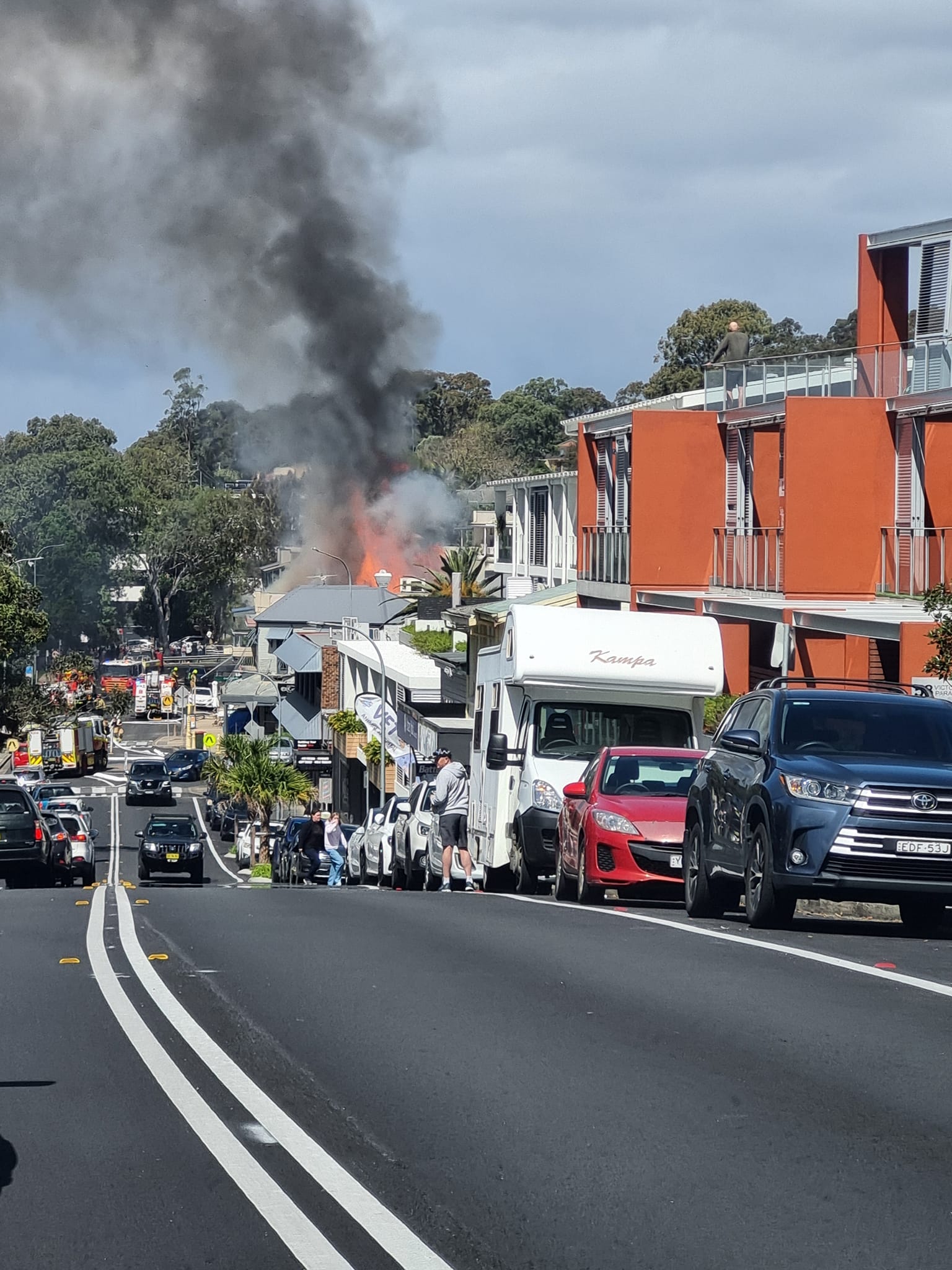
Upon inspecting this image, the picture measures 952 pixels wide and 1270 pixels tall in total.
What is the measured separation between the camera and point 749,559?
33219 mm

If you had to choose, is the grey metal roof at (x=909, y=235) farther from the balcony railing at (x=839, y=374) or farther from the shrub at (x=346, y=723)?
the shrub at (x=346, y=723)

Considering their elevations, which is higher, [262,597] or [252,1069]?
[262,597]

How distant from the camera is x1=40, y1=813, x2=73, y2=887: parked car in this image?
26.2 meters

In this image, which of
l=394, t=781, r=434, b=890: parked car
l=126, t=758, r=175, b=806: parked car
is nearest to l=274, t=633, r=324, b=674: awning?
l=126, t=758, r=175, b=806: parked car

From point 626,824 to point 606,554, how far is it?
22.2 m

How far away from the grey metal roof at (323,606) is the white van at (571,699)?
51.7 meters

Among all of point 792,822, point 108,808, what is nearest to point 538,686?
point 792,822

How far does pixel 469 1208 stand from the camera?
17.6 ft

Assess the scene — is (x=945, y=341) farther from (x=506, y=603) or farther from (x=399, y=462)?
(x=399, y=462)

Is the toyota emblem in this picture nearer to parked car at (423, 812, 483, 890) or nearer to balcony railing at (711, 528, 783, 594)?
parked car at (423, 812, 483, 890)

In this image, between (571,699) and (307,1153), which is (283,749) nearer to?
(571,699)

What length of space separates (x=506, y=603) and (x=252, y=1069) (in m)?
36.3

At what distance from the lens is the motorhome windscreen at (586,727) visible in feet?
61.3

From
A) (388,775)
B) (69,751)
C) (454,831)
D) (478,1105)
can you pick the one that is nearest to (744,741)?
(478,1105)
